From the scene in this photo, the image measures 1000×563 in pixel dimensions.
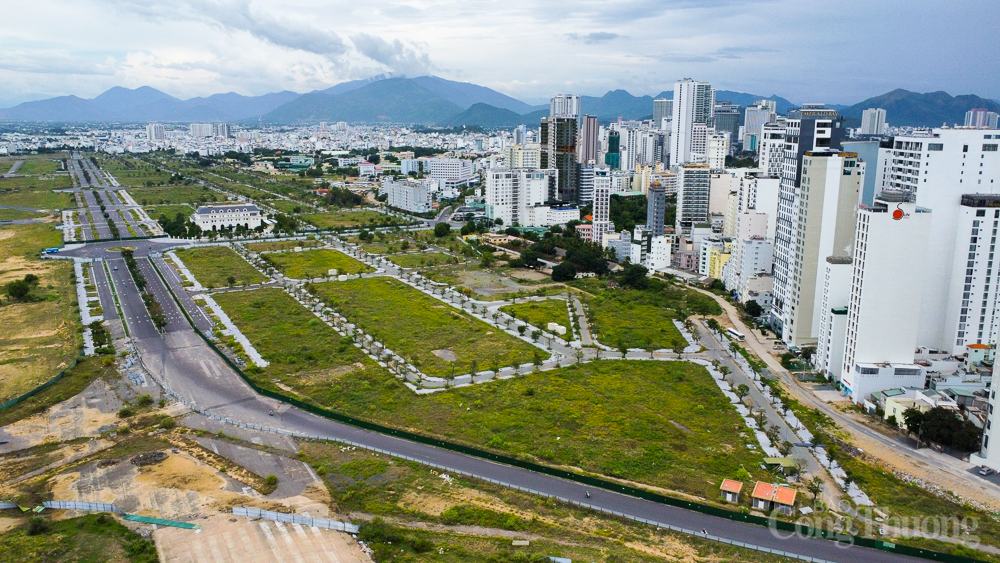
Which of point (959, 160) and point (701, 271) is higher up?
point (959, 160)

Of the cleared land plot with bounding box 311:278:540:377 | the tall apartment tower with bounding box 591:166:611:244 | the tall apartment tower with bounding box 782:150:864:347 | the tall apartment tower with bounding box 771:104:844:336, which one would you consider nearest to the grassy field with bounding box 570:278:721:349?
the tall apartment tower with bounding box 771:104:844:336

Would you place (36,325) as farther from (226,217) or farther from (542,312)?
(226,217)

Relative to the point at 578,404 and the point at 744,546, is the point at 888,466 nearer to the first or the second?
the point at 744,546

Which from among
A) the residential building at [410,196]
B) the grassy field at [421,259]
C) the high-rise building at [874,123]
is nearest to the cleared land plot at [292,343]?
the grassy field at [421,259]

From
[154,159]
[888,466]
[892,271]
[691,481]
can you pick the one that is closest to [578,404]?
[691,481]

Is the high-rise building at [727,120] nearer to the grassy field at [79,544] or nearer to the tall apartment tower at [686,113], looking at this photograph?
the tall apartment tower at [686,113]

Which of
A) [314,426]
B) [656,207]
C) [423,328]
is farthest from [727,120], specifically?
[314,426]
